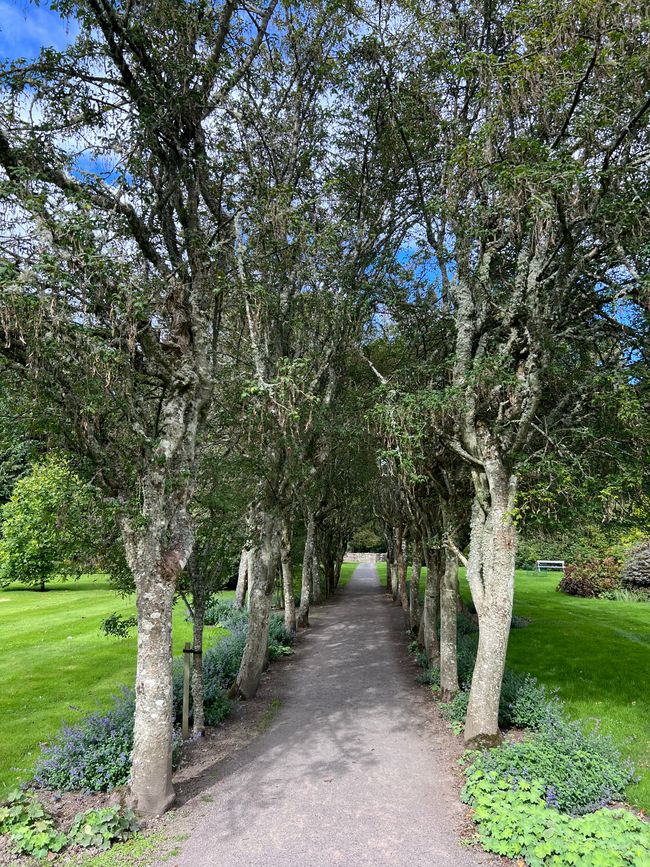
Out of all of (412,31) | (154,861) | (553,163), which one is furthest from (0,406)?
(412,31)

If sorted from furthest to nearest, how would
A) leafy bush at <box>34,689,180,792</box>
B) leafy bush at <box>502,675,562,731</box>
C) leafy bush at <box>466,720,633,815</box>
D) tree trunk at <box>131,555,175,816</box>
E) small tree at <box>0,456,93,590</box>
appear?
leafy bush at <box>502,675,562,731</box> → leafy bush at <box>34,689,180,792</box> → small tree at <box>0,456,93,590</box> → tree trunk at <box>131,555,175,816</box> → leafy bush at <box>466,720,633,815</box>

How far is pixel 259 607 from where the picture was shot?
516 inches

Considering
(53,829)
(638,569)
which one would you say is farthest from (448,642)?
(638,569)

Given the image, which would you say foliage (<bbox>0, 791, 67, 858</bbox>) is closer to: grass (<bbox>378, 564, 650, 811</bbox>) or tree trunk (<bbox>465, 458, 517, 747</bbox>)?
tree trunk (<bbox>465, 458, 517, 747</bbox>)

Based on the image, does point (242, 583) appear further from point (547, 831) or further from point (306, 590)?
point (547, 831)

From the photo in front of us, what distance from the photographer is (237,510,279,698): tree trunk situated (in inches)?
500

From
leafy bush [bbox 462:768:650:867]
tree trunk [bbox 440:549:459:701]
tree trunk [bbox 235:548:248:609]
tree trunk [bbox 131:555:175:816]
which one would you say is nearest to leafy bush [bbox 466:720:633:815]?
leafy bush [bbox 462:768:650:867]

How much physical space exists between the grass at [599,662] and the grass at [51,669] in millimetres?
11268

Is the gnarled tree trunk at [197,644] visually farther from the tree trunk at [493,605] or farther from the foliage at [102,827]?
the tree trunk at [493,605]

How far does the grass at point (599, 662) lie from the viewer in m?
10.3

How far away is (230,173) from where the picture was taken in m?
10.2

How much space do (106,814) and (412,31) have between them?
15478 millimetres

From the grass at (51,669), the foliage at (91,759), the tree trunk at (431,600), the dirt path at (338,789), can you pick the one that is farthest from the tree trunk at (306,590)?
the foliage at (91,759)

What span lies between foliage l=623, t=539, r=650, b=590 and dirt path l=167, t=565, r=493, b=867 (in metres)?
22.2
